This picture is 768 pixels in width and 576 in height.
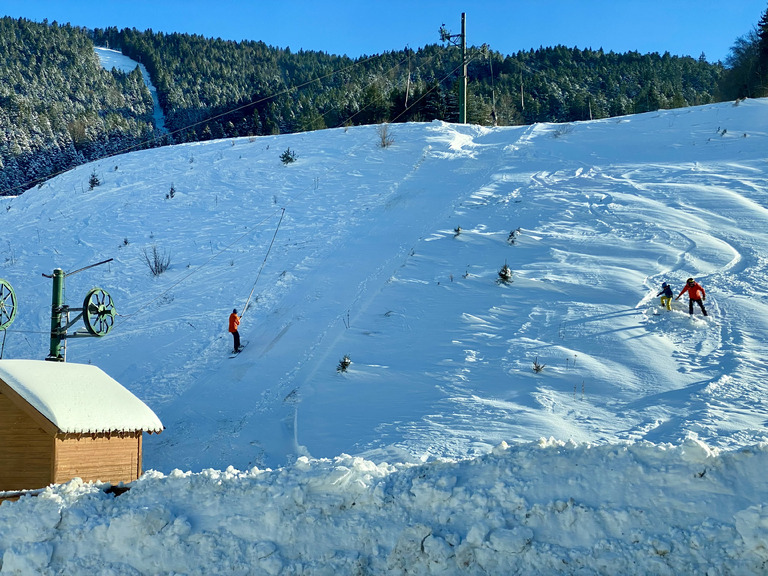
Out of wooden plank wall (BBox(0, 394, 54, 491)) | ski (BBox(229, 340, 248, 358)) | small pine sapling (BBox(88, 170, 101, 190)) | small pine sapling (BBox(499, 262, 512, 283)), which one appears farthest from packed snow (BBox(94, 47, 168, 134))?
wooden plank wall (BBox(0, 394, 54, 491))

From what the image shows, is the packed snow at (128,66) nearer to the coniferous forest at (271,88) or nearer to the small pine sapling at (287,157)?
the coniferous forest at (271,88)

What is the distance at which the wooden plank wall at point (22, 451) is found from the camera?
10.1m

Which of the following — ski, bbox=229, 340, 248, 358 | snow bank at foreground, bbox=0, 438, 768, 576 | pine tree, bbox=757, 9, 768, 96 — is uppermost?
pine tree, bbox=757, 9, 768, 96

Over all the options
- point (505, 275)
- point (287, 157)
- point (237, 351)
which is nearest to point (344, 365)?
point (237, 351)

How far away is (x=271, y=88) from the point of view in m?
92.8

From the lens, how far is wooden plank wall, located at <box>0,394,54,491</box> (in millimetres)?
10094

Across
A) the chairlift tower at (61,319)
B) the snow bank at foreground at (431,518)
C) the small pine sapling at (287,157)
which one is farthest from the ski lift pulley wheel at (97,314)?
the small pine sapling at (287,157)

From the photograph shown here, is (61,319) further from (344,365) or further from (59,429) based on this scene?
(344,365)

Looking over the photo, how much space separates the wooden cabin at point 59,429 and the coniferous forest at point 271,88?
91.0 feet

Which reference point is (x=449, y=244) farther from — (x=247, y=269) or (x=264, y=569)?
(x=264, y=569)

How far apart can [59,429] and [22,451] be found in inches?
33.0

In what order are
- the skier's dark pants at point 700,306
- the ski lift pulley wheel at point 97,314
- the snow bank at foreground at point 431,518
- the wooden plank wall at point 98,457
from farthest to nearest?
the skier's dark pants at point 700,306, the ski lift pulley wheel at point 97,314, the wooden plank wall at point 98,457, the snow bank at foreground at point 431,518

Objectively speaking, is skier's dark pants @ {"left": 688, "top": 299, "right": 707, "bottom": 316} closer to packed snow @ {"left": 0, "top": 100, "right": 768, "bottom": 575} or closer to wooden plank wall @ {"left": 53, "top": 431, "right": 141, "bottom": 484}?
packed snow @ {"left": 0, "top": 100, "right": 768, "bottom": 575}

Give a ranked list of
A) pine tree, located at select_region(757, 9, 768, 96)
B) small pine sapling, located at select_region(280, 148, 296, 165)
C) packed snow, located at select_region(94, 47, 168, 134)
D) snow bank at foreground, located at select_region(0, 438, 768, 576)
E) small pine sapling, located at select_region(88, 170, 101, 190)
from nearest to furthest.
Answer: snow bank at foreground, located at select_region(0, 438, 768, 576) → small pine sapling, located at select_region(280, 148, 296, 165) → small pine sapling, located at select_region(88, 170, 101, 190) → pine tree, located at select_region(757, 9, 768, 96) → packed snow, located at select_region(94, 47, 168, 134)
